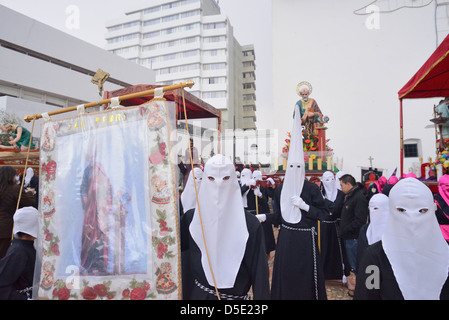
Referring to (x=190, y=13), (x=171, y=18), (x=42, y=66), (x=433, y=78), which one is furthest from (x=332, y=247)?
(x=171, y=18)

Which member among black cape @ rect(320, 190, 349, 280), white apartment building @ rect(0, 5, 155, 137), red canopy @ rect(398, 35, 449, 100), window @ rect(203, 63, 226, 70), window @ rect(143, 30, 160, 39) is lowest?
black cape @ rect(320, 190, 349, 280)

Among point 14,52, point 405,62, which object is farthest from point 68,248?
point 14,52

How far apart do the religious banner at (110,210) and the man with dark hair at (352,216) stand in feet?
9.41

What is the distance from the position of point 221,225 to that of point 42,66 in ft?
62.5

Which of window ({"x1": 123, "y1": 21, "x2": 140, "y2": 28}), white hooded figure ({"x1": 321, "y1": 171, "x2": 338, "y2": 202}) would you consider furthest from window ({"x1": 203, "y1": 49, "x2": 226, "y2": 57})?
white hooded figure ({"x1": 321, "y1": 171, "x2": 338, "y2": 202})

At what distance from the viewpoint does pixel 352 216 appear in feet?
13.3

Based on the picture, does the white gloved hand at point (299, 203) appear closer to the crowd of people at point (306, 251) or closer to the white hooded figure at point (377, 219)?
the crowd of people at point (306, 251)

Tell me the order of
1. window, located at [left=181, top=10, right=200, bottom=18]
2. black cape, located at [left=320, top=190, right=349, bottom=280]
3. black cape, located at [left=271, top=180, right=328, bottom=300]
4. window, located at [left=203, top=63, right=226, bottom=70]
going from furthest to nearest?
window, located at [left=181, top=10, right=200, bottom=18], window, located at [left=203, top=63, right=226, bottom=70], black cape, located at [left=320, top=190, right=349, bottom=280], black cape, located at [left=271, top=180, right=328, bottom=300]

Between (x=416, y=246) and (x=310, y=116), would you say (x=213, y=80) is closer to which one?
(x=310, y=116)

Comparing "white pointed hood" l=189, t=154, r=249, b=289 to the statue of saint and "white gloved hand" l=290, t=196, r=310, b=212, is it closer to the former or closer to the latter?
"white gloved hand" l=290, t=196, r=310, b=212

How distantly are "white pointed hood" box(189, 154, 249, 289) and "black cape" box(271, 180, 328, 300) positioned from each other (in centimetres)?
149

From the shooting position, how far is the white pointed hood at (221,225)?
80.3 inches

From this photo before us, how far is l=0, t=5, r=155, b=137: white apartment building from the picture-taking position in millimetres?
15008

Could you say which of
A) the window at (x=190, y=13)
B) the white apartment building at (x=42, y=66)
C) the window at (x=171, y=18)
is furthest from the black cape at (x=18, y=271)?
the window at (x=171, y=18)
